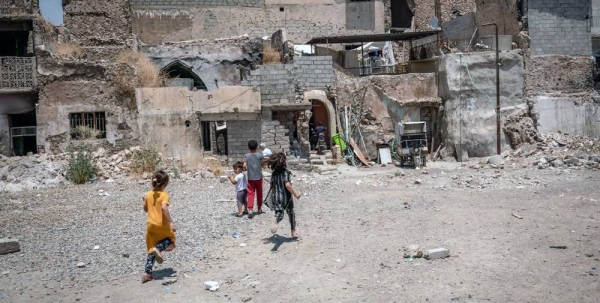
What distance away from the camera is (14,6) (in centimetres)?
1964

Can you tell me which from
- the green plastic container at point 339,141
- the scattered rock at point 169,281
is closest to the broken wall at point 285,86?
the green plastic container at point 339,141

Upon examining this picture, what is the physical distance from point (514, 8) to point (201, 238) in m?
16.5

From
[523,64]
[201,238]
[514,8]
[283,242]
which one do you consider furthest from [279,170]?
[514,8]

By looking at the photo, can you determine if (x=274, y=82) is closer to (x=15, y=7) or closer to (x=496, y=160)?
(x=496, y=160)

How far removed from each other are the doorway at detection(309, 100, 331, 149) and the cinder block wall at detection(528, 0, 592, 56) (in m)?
7.88

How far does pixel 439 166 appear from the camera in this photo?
17656 mm

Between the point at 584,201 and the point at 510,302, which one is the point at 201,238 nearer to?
the point at 510,302

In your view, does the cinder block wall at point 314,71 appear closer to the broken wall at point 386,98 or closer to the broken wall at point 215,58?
the broken wall at point 386,98

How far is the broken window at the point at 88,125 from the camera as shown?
56.2 feet

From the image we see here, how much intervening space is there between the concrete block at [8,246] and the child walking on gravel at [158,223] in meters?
2.77

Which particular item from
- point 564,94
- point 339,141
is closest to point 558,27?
point 564,94

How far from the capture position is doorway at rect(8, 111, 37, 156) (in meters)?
18.0

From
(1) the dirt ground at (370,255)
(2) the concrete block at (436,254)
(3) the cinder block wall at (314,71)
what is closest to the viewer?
(1) the dirt ground at (370,255)

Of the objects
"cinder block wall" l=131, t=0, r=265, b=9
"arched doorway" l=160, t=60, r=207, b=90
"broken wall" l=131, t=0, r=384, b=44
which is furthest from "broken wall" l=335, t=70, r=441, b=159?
"cinder block wall" l=131, t=0, r=265, b=9
